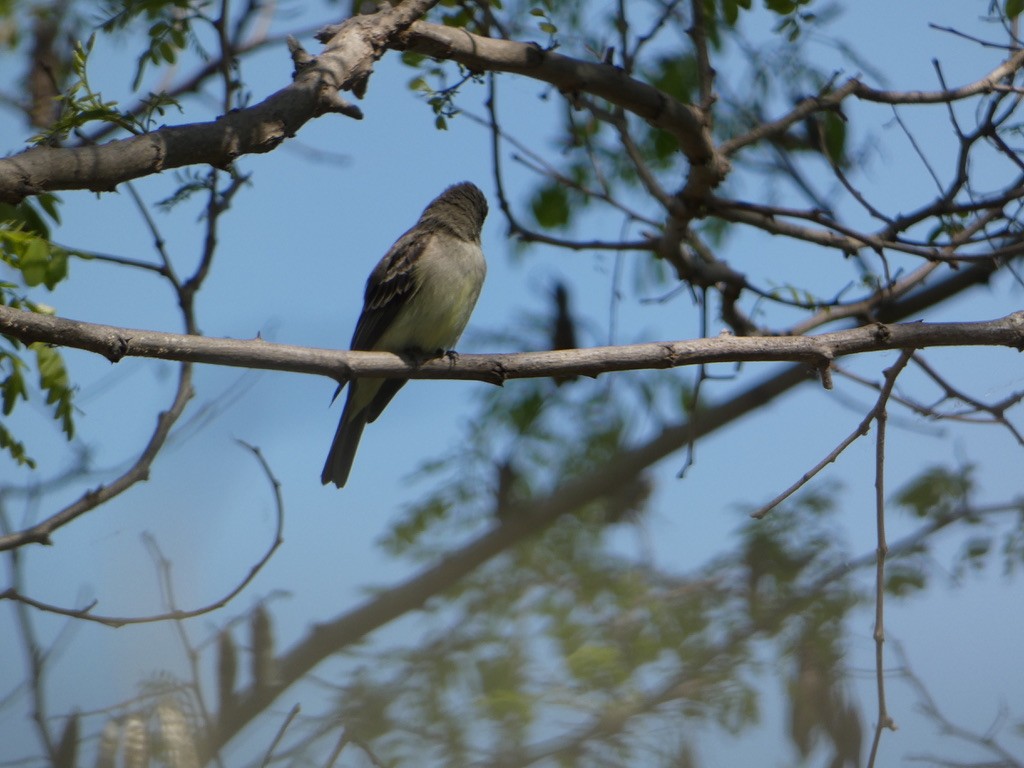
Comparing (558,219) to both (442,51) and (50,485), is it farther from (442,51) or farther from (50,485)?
(50,485)

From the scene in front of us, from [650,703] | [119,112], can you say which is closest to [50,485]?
[119,112]

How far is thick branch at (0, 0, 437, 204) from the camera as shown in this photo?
2.96 metres

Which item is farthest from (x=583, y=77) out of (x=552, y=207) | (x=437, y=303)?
(x=552, y=207)

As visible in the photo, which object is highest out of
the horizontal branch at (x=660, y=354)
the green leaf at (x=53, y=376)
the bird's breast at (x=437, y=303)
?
the bird's breast at (x=437, y=303)

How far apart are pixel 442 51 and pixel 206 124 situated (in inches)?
59.7

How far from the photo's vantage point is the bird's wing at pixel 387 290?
20.2 feet

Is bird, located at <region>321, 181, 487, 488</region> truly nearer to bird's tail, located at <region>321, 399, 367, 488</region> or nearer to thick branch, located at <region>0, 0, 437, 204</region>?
bird's tail, located at <region>321, 399, 367, 488</region>

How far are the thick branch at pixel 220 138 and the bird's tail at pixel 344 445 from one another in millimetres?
2589

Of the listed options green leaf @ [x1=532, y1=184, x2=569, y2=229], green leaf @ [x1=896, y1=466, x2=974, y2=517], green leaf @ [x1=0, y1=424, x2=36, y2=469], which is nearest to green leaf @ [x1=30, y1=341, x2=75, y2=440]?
green leaf @ [x1=0, y1=424, x2=36, y2=469]

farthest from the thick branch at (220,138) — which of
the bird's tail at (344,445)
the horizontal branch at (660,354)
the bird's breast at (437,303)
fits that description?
the bird's tail at (344,445)

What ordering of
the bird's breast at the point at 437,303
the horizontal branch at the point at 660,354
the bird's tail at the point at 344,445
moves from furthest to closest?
the bird's tail at the point at 344,445 < the bird's breast at the point at 437,303 < the horizontal branch at the point at 660,354

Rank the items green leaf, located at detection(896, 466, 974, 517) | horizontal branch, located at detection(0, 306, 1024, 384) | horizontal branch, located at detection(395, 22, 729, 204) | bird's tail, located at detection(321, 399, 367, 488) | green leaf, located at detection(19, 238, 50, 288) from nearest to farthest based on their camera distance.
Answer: horizontal branch, located at detection(0, 306, 1024, 384) → green leaf, located at detection(19, 238, 50, 288) → horizontal branch, located at detection(395, 22, 729, 204) → bird's tail, located at detection(321, 399, 367, 488) → green leaf, located at detection(896, 466, 974, 517)

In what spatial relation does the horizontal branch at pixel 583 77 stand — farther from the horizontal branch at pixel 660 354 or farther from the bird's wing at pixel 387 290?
the bird's wing at pixel 387 290

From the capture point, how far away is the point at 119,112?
3615mm
